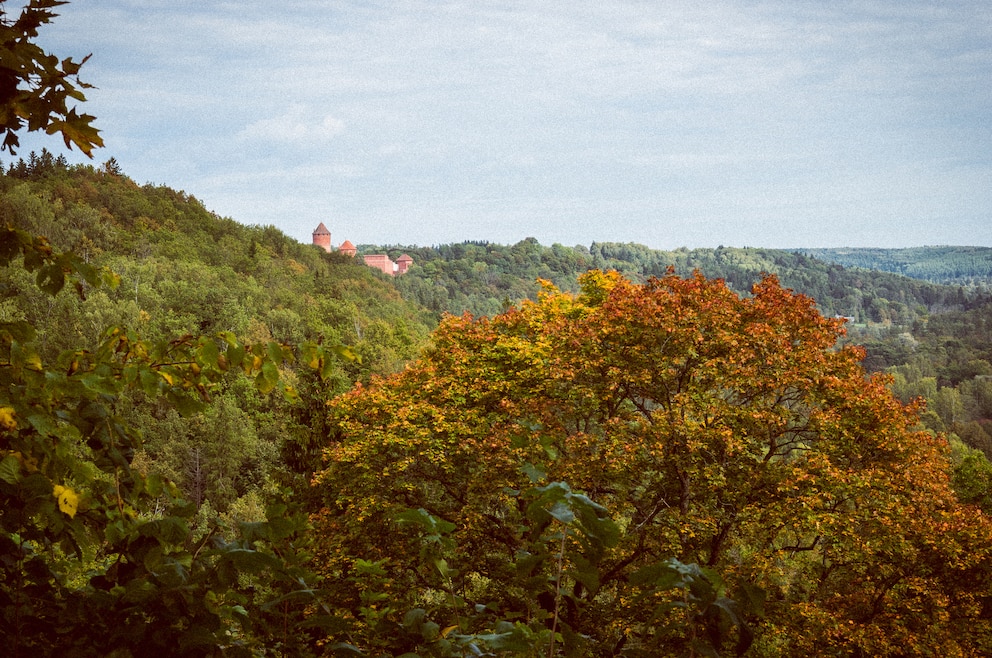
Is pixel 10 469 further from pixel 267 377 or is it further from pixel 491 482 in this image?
pixel 491 482

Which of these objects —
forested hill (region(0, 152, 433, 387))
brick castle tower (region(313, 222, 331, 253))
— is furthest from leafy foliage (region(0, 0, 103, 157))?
brick castle tower (region(313, 222, 331, 253))

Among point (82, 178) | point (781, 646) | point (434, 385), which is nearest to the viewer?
point (781, 646)

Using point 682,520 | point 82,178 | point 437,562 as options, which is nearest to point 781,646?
point 682,520

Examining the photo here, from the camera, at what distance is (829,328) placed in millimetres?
12414

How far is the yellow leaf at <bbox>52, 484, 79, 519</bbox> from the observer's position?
1967 mm

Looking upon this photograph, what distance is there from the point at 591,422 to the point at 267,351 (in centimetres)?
1336

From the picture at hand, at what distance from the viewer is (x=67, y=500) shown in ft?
6.55

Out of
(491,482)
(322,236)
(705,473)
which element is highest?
(322,236)

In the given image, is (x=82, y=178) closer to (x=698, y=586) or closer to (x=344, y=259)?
(x=344, y=259)

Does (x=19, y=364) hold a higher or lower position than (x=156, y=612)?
higher

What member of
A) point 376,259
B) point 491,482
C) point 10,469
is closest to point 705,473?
point 491,482

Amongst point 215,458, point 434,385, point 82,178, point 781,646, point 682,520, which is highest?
point 82,178

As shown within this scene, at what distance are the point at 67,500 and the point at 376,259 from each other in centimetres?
18260

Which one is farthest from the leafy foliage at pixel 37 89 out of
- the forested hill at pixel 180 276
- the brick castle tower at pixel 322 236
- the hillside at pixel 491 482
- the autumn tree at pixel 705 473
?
the brick castle tower at pixel 322 236
